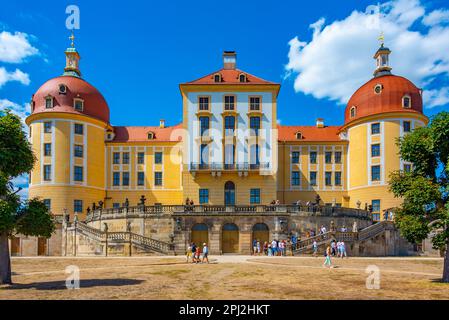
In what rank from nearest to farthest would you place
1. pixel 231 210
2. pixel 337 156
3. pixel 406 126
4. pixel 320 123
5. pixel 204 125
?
pixel 231 210 < pixel 204 125 < pixel 406 126 < pixel 337 156 < pixel 320 123

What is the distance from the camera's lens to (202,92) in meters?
52.1

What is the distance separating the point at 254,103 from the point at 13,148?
3370cm

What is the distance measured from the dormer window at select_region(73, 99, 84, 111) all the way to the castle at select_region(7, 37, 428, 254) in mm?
121

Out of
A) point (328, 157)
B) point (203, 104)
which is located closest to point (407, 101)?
point (328, 157)

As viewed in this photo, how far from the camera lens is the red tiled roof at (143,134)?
59.8m

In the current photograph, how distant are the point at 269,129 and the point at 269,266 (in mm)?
24823

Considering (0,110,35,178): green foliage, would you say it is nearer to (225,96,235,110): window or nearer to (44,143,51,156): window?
(225,96,235,110): window

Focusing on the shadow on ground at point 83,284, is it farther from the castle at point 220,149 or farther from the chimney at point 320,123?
the chimney at point 320,123

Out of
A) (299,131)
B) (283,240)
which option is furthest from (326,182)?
(283,240)

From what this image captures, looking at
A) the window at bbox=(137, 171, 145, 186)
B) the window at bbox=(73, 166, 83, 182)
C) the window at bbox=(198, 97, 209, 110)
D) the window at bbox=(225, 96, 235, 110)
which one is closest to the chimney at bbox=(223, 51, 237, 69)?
the window at bbox=(225, 96, 235, 110)

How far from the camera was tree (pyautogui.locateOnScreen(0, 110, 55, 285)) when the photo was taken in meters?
21.6

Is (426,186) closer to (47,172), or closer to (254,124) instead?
(254,124)

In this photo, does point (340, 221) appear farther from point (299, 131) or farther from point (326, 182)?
point (299, 131)

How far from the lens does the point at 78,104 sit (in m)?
55.3
